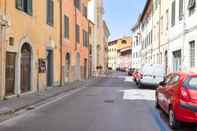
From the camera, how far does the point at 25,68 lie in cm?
2027

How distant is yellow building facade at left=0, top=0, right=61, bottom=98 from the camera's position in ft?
55.9

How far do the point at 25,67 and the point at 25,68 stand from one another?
0.05 m

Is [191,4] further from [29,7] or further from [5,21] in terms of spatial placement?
[5,21]

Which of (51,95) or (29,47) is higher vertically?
(29,47)

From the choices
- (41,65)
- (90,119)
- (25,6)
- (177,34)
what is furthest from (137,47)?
(90,119)

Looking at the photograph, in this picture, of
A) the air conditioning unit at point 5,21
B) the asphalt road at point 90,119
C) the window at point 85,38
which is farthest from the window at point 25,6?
the window at point 85,38

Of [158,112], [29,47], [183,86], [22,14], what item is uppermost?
[22,14]

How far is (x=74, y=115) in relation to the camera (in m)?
12.7

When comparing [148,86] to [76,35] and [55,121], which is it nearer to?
[76,35]

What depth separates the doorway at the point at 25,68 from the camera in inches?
781

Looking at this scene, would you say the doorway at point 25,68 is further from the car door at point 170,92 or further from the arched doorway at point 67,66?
the arched doorway at point 67,66

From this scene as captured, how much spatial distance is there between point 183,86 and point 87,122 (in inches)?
112

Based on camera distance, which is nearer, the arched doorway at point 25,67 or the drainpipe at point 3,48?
the drainpipe at point 3,48

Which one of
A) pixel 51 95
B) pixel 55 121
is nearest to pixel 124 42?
pixel 51 95
